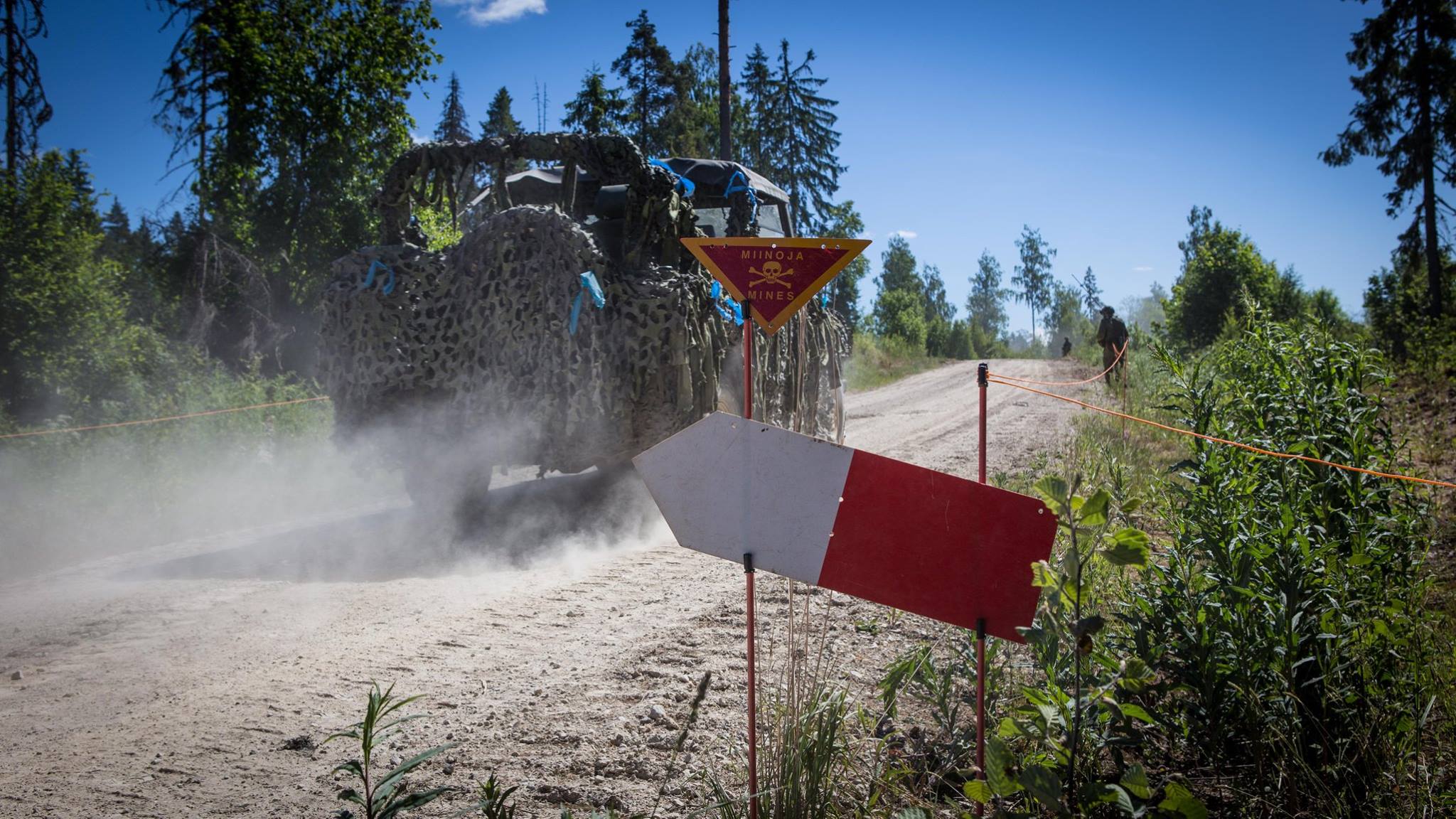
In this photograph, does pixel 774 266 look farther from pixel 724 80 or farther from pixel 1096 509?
pixel 724 80

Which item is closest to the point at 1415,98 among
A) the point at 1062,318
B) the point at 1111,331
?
the point at 1111,331

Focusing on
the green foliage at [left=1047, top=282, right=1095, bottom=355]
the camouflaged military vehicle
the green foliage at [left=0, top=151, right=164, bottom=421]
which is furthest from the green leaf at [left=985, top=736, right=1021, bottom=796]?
the green foliage at [left=1047, top=282, right=1095, bottom=355]

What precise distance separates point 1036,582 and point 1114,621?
2.02 metres

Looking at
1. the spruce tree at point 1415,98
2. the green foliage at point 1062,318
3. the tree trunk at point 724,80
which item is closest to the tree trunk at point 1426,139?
the spruce tree at point 1415,98

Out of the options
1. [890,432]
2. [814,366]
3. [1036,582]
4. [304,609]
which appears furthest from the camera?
[890,432]

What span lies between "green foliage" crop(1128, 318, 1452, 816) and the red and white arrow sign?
77 centimetres

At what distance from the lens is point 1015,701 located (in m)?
3.07

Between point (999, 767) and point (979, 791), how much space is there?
0.11 m

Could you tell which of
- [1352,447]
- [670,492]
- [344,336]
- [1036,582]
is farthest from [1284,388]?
[344,336]

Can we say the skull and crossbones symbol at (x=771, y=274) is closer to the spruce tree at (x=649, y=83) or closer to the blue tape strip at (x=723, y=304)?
the blue tape strip at (x=723, y=304)

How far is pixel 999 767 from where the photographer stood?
80.8 inches

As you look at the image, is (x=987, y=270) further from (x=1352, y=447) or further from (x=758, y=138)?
(x=1352, y=447)

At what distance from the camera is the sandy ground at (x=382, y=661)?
2811 millimetres

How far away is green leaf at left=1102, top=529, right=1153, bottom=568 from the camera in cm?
216
